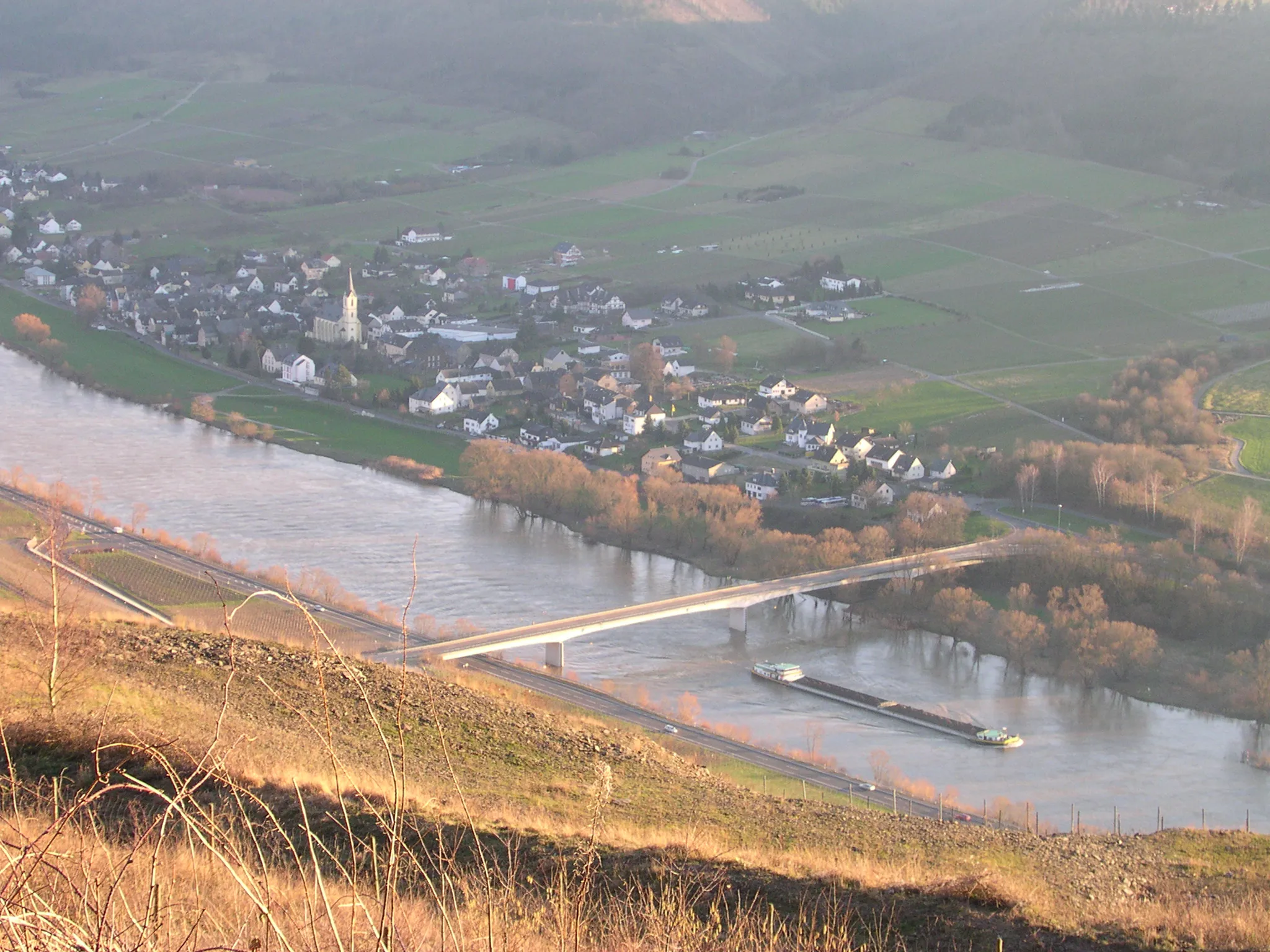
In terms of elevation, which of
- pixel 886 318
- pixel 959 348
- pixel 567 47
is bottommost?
pixel 959 348

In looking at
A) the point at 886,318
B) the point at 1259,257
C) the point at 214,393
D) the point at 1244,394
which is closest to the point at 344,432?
the point at 214,393

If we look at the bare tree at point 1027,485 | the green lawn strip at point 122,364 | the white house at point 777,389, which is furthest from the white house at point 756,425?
the green lawn strip at point 122,364

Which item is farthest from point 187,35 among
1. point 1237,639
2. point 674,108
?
point 1237,639

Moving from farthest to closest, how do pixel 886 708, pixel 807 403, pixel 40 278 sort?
pixel 40 278 → pixel 807 403 → pixel 886 708

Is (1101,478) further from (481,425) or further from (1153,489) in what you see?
(481,425)

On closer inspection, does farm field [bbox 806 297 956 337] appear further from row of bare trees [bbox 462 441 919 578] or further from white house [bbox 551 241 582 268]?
row of bare trees [bbox 462 441 919 578]

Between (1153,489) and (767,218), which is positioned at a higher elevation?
(767,218)

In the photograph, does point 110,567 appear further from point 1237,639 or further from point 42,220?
point 42,220

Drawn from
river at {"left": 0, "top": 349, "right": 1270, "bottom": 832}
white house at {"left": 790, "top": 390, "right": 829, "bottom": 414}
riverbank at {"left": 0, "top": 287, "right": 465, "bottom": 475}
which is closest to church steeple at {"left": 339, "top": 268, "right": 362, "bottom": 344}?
riverbank at {"left": 0, "top": 287, "right": 465, "bottom": 475}
